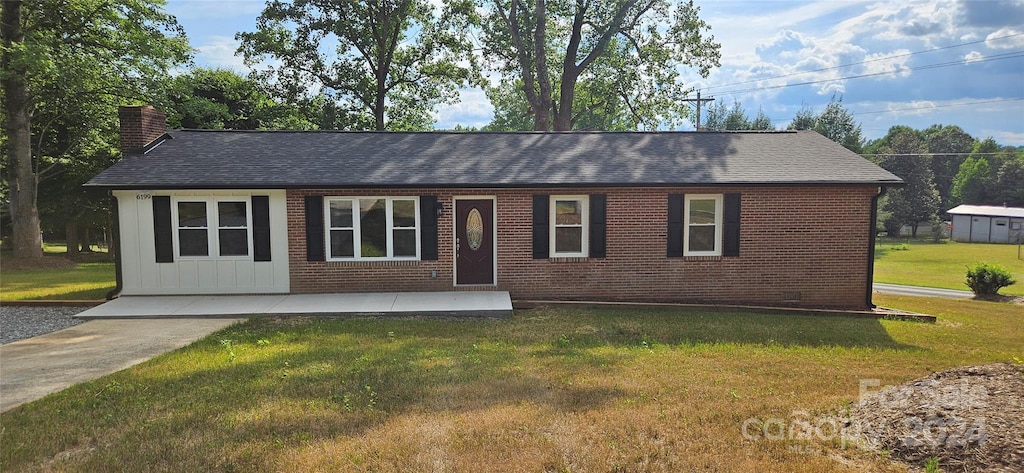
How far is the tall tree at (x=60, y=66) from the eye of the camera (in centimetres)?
1781

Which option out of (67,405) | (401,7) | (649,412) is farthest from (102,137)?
(649,412)

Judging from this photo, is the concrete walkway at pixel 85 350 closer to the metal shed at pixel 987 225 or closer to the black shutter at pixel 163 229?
the black shutter at pixel 163 229

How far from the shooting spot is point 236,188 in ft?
36.1

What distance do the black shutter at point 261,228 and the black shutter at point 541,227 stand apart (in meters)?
5.36

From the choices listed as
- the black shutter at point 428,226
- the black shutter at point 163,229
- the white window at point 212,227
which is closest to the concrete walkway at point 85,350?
the black shutter at point 163,229

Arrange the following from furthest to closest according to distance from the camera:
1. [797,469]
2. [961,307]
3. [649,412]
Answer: [961,307], [649,412], [797,469]

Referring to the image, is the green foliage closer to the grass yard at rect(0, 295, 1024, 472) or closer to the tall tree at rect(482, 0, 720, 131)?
the tall tree at rect(482, 0, 720, 131)

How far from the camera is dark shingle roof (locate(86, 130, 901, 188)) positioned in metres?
11.4

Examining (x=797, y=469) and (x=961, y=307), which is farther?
(x=961, y=307)

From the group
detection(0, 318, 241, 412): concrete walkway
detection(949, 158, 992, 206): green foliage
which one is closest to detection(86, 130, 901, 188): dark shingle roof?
detection(0, 318, 241, 412): concrete walkway

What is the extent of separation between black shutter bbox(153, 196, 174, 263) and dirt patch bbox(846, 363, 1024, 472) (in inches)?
458

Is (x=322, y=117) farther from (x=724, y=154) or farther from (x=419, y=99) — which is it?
(x=724, y=154)

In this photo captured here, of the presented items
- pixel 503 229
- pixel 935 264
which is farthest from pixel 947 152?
pixel 503 229

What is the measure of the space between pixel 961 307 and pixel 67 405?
17.8 metres
